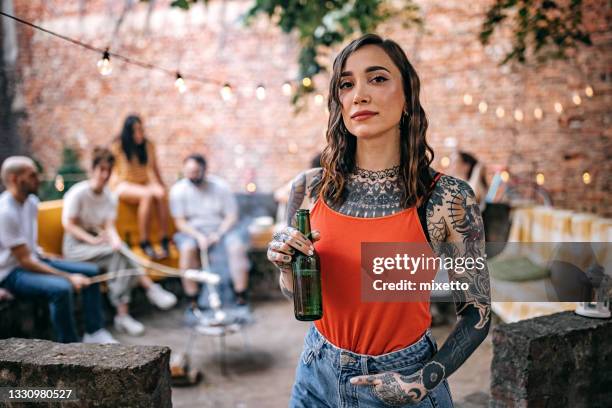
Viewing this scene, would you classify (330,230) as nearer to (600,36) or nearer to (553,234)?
(553,234)

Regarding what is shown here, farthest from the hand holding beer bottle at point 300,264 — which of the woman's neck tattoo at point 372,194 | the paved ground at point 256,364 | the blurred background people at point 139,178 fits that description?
the blurred background people at point 139,178

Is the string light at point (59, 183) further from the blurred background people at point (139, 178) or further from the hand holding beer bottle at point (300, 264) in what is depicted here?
the hand holding beer bottle at point (300, 264)

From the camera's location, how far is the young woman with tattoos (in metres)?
1.09

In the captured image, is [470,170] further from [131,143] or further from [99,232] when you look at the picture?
[99,232]

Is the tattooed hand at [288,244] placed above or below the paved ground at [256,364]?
above

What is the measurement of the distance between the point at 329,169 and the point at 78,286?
300 centimetres

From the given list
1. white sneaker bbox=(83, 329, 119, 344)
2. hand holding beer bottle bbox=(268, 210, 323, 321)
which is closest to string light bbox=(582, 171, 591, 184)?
white sneaker bbox=(83, 329, 119, 344)

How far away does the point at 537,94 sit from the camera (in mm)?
6148

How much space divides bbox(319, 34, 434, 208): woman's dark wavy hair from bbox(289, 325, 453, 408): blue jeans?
32cm

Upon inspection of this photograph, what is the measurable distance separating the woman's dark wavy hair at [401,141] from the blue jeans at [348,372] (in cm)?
32

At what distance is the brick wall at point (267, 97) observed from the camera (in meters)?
6.16

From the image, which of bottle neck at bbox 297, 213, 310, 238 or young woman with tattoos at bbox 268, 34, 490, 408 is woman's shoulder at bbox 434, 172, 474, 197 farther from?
bottle neck at bbox 297, 213, 310, 238

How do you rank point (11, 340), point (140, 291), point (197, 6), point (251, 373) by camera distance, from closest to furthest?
point (11, 340)
point (251, 373)
point (140, 291)
point (197, 6)

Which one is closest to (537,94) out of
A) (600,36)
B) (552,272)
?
(600,36)
